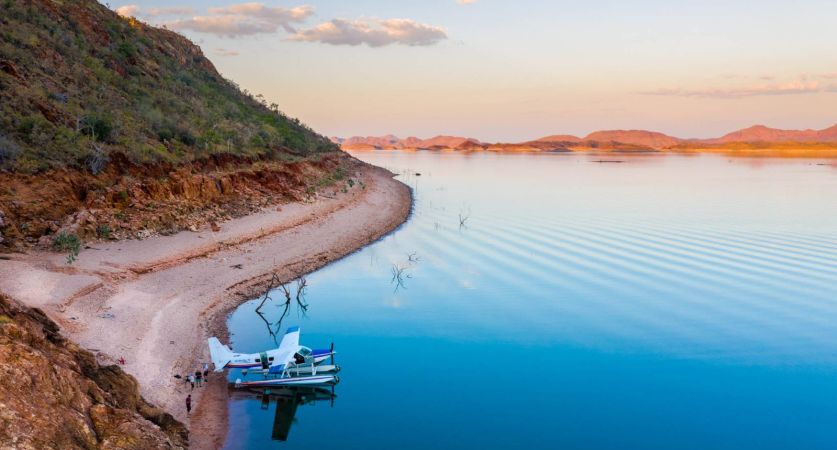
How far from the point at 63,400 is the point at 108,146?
72.2ft

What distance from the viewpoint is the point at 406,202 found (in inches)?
2172

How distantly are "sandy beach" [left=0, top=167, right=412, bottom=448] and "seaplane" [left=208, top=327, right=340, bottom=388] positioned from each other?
593 millimetres

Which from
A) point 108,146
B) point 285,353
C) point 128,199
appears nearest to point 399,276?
point 285,353

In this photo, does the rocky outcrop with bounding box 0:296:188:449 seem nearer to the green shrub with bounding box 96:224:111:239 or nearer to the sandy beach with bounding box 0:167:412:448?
the sandy beach with bounding box 0:167:412:448

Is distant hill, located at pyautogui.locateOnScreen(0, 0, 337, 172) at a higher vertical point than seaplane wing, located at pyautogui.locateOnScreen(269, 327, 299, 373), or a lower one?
higher

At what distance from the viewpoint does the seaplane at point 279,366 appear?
1638 centimetres

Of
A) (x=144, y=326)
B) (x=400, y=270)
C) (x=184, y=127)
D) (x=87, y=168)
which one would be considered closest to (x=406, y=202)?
(x=184, y=127)

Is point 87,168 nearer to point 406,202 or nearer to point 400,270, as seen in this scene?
point 400,270

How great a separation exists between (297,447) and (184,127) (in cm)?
3086

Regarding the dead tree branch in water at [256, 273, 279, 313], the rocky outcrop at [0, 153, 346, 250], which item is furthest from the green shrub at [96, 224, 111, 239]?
the dead tree branch in water at [256, 273, 279, 313]

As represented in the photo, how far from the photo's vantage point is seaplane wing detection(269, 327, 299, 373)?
16344mm

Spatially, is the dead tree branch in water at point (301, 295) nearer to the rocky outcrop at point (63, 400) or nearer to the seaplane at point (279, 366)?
the seaplane at point (279, 366)

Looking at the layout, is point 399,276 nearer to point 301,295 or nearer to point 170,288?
point 301,295

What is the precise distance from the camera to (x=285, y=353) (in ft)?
54.9
